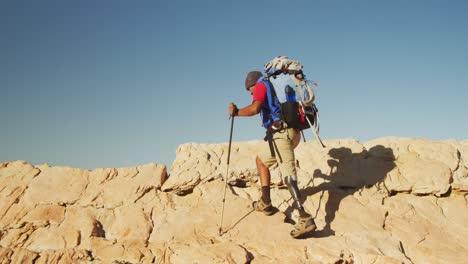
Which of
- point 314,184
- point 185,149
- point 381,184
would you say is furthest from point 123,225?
point 381,184

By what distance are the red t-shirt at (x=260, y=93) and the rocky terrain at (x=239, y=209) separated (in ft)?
6.72

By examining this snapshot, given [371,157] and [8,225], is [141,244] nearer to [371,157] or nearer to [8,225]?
[8,225]

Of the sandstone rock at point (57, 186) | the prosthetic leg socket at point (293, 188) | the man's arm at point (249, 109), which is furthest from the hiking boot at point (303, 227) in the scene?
the sandstone rock at point (57, 186)

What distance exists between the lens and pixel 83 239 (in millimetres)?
6922

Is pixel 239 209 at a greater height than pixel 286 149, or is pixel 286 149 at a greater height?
pixel 286 149

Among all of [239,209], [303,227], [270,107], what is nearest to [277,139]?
[270,107]

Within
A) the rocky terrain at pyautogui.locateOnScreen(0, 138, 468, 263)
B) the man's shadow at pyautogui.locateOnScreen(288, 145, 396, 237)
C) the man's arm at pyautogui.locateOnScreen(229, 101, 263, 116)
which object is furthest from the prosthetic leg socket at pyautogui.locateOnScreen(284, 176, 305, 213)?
the man's shadow at pyautogui.locateOnScreen(288, 145, 396, 237)

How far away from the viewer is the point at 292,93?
6.82 meters

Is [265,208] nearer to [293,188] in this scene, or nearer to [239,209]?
[239,209]

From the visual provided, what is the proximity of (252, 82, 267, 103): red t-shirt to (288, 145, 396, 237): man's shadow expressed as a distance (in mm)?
2682

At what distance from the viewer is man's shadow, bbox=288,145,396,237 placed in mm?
8508

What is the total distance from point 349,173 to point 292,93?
3217mm

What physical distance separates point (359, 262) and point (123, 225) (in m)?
4.26

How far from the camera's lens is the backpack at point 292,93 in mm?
6745
